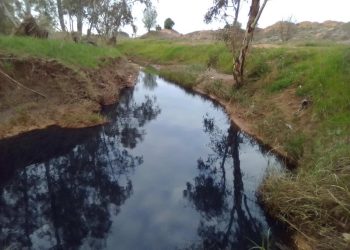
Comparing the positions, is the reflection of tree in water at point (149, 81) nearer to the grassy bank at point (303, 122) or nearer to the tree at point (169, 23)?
the grassy bank at point (303, 122)

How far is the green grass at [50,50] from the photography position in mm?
15734

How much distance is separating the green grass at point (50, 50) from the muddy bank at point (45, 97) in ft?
1.54

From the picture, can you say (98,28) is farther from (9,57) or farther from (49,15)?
(9,57)

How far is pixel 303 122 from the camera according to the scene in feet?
45.3

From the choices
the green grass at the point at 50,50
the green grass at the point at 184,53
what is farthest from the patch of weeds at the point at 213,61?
the green grass at the point at 50,50

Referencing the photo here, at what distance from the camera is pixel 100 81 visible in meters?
20.2

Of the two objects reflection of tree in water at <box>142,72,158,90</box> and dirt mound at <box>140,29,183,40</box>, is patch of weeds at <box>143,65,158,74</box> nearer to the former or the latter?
reflection of tree in water at <box>142,72,158,90</box>

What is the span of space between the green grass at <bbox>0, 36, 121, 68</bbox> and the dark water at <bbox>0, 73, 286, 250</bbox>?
4.19m

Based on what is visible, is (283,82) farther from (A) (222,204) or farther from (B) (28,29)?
(B) (28,29)

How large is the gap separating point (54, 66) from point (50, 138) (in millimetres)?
4526

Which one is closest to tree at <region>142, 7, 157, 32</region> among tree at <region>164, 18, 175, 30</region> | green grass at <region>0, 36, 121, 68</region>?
tree at <region>164, 18, 175, 30</region>

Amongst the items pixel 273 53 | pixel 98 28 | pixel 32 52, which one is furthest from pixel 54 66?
pixel 98 28

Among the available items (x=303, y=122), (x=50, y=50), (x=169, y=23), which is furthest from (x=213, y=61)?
(x=169, y=23)

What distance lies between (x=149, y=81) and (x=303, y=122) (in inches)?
678
